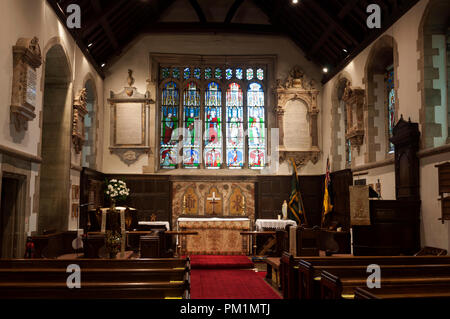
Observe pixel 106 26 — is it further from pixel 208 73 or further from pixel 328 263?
pixel 328 263

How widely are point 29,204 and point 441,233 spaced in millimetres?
7148

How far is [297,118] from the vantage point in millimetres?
14680

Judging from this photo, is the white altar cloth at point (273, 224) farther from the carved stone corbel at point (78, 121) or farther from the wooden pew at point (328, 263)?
the wooden pew at point (328, 263)

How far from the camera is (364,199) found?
7688mm

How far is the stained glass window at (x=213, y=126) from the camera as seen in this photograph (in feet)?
48.5

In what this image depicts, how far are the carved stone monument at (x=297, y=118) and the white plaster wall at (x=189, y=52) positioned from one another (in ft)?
0.85

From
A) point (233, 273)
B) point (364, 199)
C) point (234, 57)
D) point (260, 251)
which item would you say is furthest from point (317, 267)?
point (234, 57)

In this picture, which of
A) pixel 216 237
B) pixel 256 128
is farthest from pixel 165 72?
pixel 216 237

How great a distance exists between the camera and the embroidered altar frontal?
472 inches

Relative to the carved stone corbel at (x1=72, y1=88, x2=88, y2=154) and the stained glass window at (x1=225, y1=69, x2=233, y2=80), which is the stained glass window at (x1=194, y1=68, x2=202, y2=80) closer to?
the stained glass window at (x1=225, y1=69, x2=233, y2=80)

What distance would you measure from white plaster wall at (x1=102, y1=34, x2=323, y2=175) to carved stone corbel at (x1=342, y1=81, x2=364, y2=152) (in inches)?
112

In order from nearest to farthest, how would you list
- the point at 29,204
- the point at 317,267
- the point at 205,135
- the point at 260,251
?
the point at 317,267 < the point at 29,204 < the point at 260,251 < the point at 205,135

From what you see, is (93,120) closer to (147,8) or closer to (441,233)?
(147,8)

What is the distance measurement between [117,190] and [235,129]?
14.3ft
